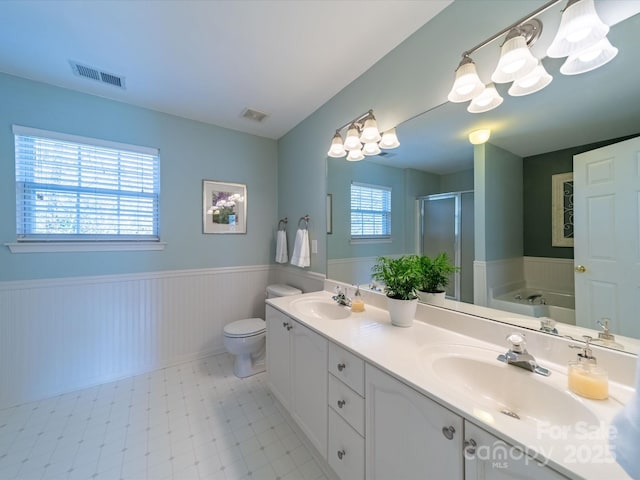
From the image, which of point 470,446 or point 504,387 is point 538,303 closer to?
point 504,387

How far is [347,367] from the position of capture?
1074 millimetres

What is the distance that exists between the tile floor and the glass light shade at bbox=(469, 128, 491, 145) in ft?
6.28

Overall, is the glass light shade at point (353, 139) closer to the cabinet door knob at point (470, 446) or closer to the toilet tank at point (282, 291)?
the toilet tank at point (282, 291)

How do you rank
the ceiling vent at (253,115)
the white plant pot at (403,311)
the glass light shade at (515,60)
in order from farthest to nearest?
1. the ceiling vent at (253,115)
2. the white plant pot at (403,311)
3. the glass light shade at (515,60)

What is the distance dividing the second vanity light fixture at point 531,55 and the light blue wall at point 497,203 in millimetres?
239

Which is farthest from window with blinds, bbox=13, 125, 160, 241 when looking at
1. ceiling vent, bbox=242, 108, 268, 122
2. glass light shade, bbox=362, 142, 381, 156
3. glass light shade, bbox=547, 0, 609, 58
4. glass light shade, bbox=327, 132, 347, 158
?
glass light shade, bbox=547, 0, 609, 58

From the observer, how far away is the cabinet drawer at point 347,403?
1012 millimetres

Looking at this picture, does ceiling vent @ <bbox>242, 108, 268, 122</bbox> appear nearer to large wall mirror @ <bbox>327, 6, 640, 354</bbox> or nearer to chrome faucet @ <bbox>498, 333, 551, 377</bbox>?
large wall mirror @ <bbox>327, 6, 640, 354</bbox>

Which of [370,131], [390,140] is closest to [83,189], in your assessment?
[370,131]

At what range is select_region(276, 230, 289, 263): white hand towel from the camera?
8.73ft

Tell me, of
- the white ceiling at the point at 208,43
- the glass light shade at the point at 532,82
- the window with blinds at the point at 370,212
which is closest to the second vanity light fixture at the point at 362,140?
the window with blinds at the point at 370,212

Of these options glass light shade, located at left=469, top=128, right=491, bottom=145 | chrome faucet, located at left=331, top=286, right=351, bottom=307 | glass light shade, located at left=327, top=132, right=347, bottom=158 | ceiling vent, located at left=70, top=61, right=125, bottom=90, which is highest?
ceiling vent, located at left=70, top=61, right=125, bottom=90

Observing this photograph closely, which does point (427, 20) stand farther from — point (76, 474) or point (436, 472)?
point (76, 474)

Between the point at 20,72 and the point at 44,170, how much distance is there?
676mm
